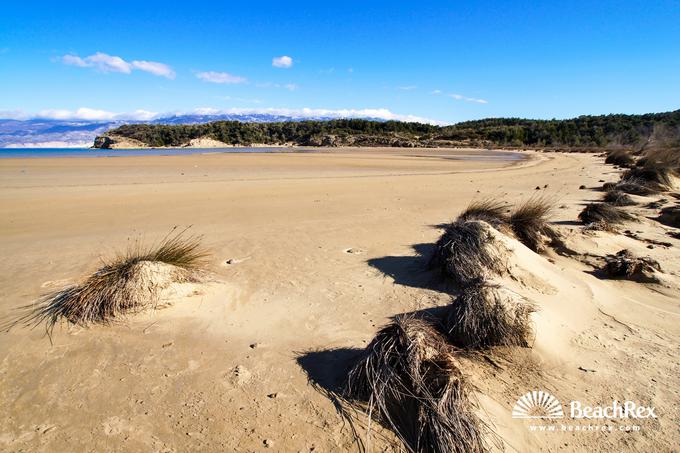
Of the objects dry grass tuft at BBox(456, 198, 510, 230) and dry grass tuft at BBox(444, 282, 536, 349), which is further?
dry grass tuft at BBox(456, 198, 510, 230)

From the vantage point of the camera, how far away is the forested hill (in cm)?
6425

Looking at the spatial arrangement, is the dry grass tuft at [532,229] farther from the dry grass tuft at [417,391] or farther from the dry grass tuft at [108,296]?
the dry grass tuft at [108,296]

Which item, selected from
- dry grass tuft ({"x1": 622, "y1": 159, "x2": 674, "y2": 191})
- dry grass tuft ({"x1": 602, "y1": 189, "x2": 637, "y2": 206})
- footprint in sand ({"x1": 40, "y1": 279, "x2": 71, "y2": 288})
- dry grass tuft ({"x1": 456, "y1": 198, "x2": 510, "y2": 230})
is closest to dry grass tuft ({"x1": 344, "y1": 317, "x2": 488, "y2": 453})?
dry grass tuft ({"x1": 456, "y1": 198, "x2": 510, "y2": 230})

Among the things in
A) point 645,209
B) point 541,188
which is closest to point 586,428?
point 645,209

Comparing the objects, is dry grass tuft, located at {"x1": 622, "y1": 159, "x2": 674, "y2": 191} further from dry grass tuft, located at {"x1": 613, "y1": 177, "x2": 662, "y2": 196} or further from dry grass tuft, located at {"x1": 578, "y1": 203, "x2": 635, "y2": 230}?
dry grass tuft, located at {"x1": 578, "y1": 203, "x2": 635, "y2": 230}

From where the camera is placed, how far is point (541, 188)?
48.1 feet

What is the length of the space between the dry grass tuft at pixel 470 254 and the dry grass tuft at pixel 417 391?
179 centimetres

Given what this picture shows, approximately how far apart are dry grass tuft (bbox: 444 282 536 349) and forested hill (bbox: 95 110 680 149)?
6179cm

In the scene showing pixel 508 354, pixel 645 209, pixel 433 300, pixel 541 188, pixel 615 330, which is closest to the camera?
pixel 508 354

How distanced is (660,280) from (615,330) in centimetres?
202

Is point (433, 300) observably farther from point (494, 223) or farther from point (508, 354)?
point (494, 223)

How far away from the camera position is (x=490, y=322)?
3.47 meters

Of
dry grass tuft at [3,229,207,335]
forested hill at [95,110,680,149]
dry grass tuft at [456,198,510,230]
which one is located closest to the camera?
dry grass tuft at [3,229,207,335]

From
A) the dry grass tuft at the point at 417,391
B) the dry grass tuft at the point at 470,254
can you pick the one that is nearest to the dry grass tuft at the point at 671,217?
the dry grass tuft at the point at 470,254
